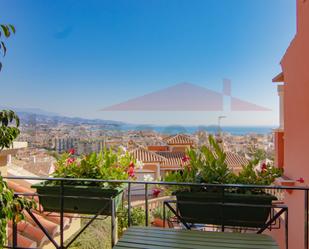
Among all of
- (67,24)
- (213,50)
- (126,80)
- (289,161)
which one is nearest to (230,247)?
(289,161)

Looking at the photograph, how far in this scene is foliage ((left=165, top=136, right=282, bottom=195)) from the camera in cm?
206

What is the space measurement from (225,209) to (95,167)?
1111 mm

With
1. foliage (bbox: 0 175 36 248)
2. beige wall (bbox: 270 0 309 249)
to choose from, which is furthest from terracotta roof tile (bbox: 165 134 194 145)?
foliage (bbox: 0 175 36 248)

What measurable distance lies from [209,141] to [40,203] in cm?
152

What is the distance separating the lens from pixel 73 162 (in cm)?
230

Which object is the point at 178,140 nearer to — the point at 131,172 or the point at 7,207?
the point at 131,172

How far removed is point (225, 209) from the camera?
Answer: 6.29ft

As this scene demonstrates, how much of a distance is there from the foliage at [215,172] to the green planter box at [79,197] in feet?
1.72

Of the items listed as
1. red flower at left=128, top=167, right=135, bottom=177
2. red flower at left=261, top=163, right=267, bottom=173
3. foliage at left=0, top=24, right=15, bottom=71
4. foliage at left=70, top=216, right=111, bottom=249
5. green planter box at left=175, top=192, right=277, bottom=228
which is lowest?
foliage at left=70, top=216, right=111, bottom=249

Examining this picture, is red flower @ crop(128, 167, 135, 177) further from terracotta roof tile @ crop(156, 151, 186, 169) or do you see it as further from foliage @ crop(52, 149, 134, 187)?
terracotta roof tile @ crop(156, 151, 186, 169)

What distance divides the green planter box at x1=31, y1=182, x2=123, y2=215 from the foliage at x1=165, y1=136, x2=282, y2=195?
526mm

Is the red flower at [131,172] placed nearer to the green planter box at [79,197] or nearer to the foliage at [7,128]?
the green planter box at [79,197]

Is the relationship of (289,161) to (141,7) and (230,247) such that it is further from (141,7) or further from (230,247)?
(141,7)

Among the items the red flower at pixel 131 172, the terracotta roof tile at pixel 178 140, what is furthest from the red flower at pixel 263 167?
the terracotta roof tile at pixel 178 140
